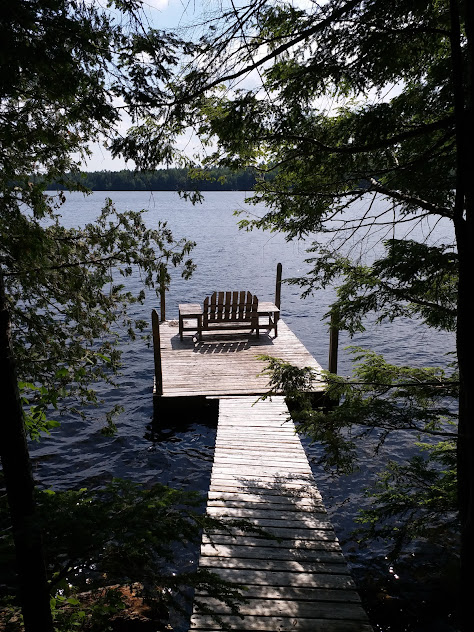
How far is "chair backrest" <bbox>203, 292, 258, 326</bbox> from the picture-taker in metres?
13.8

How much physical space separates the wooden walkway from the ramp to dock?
2.25 m

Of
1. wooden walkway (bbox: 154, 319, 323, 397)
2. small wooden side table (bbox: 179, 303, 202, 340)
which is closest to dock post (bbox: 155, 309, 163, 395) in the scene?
wooden walkway (bbox: 154, 319, 323, 397)

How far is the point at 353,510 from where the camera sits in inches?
322

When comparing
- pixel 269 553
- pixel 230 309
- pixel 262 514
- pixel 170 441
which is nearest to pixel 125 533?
pixel 269 553

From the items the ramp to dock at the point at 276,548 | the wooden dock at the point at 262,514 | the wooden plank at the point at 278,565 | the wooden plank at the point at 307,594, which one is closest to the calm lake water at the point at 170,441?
the wooden dock at the point at 262,514

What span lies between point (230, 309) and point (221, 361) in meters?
2.04

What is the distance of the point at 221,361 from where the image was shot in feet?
41.1

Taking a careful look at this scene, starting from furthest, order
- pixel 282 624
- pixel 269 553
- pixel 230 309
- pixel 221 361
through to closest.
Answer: pixel 230 309, pixel 221 361, pixel 269 553, pixel 282 624

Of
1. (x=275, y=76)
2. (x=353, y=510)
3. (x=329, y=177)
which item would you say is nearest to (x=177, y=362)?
(x=353, y=510)

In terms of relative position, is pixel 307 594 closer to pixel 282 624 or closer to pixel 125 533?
pixel 282 624

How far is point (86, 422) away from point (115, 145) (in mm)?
9271

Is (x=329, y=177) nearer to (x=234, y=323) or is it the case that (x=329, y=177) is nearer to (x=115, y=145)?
(x=115, y=145)

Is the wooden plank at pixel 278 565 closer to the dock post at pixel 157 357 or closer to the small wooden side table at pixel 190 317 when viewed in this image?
the dock post at pixel 157 357

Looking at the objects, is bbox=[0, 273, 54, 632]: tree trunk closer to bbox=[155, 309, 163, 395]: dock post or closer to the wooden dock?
the wooden dock
